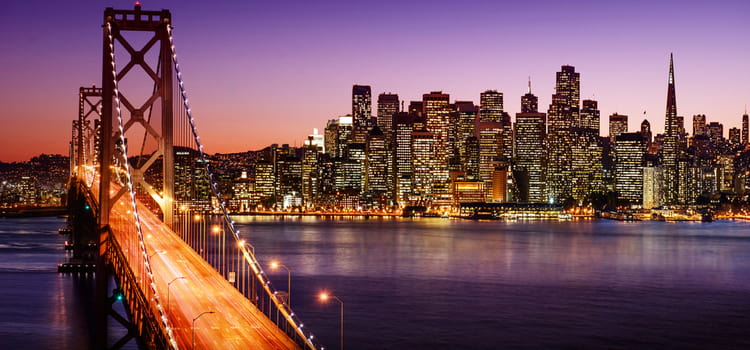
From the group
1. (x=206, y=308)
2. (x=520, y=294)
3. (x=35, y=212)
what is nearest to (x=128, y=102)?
(x=206, y=308)

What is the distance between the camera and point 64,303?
4372 centimetres

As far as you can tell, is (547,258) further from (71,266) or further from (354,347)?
(354,347)

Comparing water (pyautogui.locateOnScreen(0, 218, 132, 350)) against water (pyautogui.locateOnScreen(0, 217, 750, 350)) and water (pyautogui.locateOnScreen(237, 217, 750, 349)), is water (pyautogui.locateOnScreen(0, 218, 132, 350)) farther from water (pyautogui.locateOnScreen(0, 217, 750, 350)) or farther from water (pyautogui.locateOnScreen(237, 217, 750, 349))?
water (pyautogui.locateOnScreen(237, 217, 750, 349))

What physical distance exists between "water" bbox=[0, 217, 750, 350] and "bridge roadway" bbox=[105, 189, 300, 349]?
4730 mm

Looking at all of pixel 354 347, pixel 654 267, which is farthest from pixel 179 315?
pixel 654 267

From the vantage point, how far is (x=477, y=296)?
5250 cm

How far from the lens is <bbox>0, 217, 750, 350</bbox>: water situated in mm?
37188

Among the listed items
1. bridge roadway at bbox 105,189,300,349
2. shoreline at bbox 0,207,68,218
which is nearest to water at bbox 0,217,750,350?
bridge roadway at bbox 105,189,300,349

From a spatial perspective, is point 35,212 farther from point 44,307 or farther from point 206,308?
point 206,308

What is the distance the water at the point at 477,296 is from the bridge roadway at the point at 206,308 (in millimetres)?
4730

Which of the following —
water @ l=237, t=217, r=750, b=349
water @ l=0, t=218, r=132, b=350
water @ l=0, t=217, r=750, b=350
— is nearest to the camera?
water @ l=0, t=218, r=132, b=350

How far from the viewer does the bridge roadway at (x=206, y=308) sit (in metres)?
21.6

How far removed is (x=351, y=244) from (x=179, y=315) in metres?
77.8

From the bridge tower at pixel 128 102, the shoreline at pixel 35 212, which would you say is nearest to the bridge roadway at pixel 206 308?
the bridge tower at pixel 128 102
